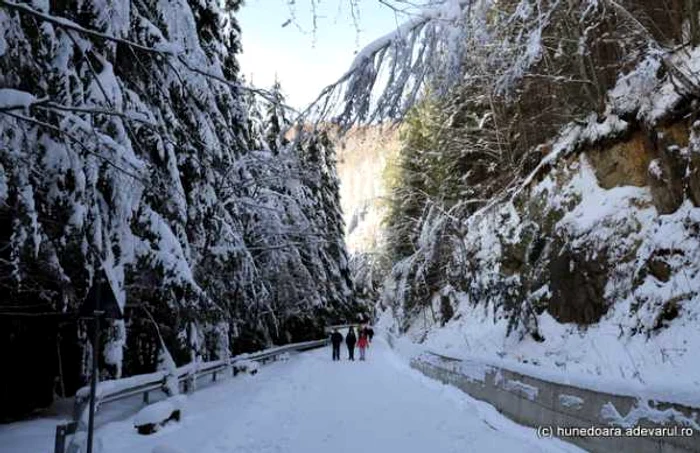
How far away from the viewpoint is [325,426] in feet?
31.9

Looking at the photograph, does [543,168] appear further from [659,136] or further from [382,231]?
[382,231]

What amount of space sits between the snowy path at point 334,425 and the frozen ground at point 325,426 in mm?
14

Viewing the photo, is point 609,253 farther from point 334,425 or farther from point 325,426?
point 325,426

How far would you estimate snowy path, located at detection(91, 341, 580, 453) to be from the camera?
805 cm

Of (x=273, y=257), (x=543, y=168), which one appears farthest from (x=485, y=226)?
(x=273, y=257)

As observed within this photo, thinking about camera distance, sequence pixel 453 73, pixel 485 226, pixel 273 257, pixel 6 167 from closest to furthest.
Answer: pixel 453 73 → pixel 6 167 → pixel 273 257 → pixel 485 226

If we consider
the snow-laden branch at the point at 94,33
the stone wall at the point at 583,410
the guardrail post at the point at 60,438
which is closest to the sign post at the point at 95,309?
the guardrail post at the point at 60,438

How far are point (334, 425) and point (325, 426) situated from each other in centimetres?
17

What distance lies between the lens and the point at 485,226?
26688 mm

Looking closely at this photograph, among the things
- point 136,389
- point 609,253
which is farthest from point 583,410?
point 609,253

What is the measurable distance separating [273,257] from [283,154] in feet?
57.5

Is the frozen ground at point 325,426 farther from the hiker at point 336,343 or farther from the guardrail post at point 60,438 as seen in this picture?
the hiker at point 336,343

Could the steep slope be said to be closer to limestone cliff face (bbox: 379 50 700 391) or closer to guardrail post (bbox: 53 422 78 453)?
guardrail post (bbox: 53 422 78 453)

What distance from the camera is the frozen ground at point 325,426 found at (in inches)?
316
